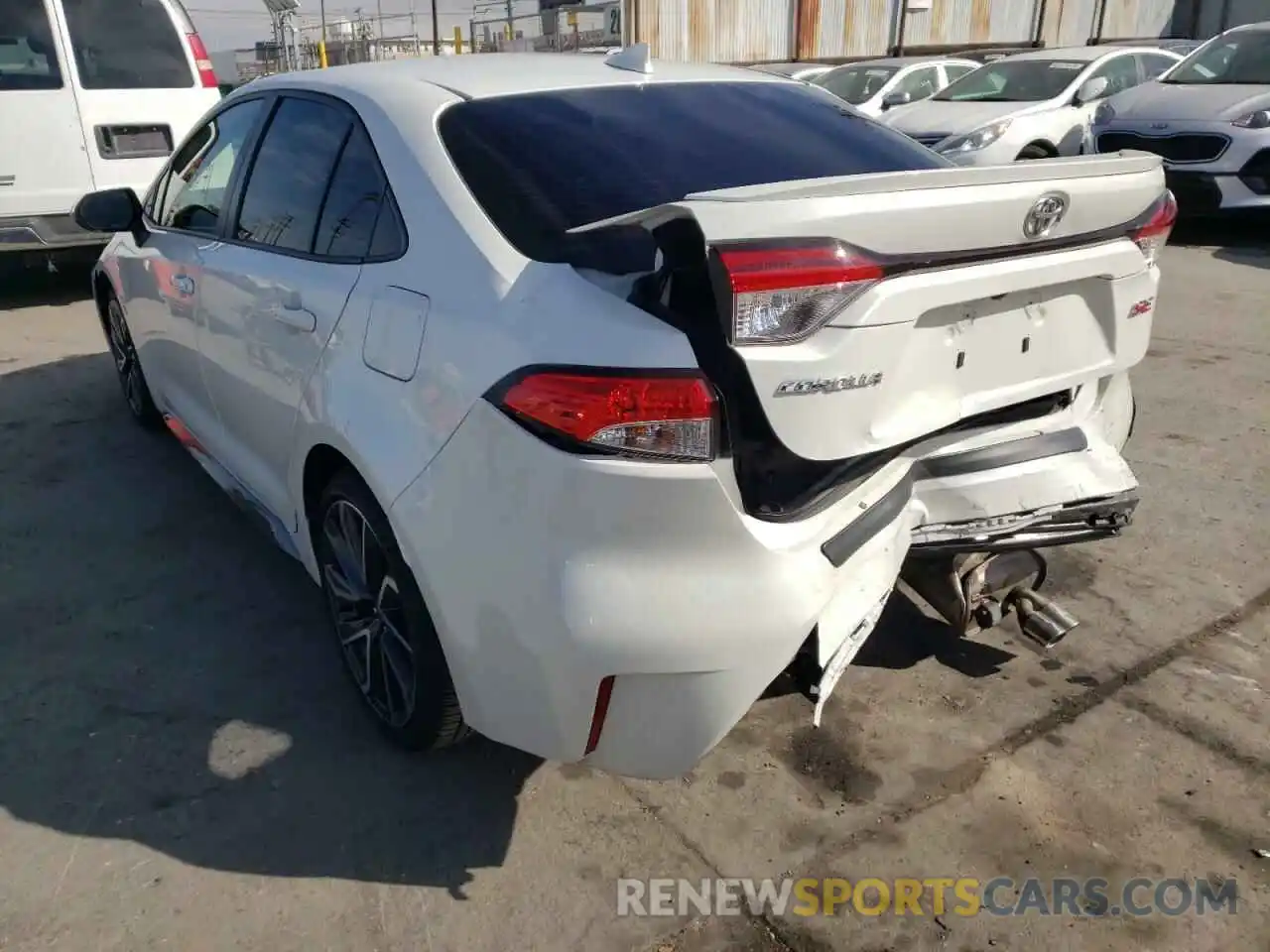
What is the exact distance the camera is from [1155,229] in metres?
2.53

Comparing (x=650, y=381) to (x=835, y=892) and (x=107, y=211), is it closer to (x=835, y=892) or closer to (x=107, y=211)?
(x=835, y=892)

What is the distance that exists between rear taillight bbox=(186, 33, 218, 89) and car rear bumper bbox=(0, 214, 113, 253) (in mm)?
1478

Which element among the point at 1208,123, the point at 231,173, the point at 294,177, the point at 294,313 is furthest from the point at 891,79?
the point at 294,313

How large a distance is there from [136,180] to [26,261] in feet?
7.63

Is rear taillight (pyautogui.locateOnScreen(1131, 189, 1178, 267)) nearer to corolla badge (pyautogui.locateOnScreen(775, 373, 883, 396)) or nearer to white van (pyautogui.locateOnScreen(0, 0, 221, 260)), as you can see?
corolla badge (pyautogui.locateOnScreen(775, 373, 883, 396))

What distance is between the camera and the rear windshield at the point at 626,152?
2.21 meters

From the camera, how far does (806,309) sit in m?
1.88

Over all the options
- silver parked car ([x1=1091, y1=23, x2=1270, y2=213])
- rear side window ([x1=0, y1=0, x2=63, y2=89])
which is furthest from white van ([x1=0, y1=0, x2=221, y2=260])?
silver parked car ([x1=1091, y1=23, x2=1270, y2=213])

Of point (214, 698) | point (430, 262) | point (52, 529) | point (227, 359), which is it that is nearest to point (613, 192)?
point (430, 262)

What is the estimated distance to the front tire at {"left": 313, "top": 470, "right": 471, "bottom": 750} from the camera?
2.35 m

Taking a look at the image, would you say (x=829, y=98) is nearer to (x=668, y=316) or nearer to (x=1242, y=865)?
(x=668, y=316)

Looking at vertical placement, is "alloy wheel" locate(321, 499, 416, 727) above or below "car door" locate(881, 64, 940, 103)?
below

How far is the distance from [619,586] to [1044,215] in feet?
3.93

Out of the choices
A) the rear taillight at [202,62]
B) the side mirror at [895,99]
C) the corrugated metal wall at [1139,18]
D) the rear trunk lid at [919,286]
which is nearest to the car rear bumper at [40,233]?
the rear taillight at [202,62]
